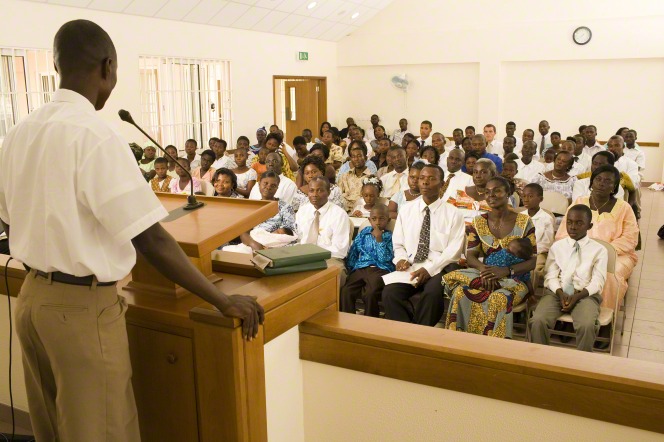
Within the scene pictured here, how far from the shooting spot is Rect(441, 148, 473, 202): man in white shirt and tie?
20.9ft

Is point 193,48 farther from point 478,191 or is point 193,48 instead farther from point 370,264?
point 370,264

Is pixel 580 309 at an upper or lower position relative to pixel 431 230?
lower

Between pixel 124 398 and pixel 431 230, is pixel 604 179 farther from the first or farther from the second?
pixel 124 398

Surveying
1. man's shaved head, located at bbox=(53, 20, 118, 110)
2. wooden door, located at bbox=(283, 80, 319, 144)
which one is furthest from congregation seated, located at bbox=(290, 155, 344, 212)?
wooden door, located at bbox=(283, 80, 319, 144)

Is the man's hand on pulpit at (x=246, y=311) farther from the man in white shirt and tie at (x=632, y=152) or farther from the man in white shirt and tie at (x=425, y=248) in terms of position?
the man in white shirt and tie at (x=632, y=152)

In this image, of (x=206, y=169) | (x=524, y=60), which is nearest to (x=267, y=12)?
(x=206, y=169)

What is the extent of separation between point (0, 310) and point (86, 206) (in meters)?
1.04

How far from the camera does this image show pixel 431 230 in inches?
167

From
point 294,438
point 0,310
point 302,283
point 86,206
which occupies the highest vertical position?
point 86,206

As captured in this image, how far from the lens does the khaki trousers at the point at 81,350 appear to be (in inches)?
52.4

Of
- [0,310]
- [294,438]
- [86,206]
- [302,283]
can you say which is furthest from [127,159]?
[0,310]

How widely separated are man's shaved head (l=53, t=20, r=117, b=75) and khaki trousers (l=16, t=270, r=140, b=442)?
47cm

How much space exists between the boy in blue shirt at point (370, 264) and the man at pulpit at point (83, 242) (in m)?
2.84

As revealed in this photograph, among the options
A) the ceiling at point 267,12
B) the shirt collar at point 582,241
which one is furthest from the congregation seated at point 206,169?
the shirt collar at point 582,241
